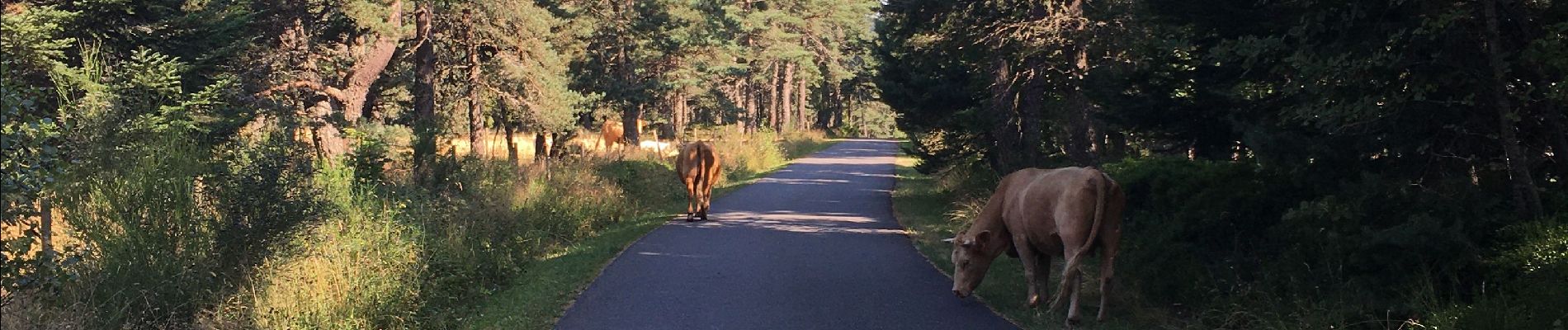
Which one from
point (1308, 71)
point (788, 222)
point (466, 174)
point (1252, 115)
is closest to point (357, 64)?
point (466, 174)

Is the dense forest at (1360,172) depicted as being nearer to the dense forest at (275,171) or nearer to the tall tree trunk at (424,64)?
the dense forest at (275,171)

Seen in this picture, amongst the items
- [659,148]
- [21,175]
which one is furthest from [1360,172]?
[659,148]

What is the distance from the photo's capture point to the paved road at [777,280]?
906 centimetres

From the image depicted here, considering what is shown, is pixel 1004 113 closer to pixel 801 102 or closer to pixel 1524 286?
pixel 1524 286

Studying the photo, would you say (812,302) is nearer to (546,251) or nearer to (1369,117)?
(1369,117)

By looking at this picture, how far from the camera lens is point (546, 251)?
14445 millimetres

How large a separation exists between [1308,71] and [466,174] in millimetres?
12303

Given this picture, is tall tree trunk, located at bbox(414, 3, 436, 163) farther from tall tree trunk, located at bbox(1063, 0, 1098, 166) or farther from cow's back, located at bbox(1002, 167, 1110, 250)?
cow's back, located at bbox(1002, 167, 1110, 250)

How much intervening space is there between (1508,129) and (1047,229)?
3234 millimetres

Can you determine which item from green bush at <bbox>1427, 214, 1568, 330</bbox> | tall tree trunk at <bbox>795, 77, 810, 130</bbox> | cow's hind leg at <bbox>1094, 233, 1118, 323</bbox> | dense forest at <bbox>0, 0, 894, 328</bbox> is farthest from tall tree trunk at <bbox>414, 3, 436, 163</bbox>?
tall tree trunk at <bbox>795, 77, 810, 130</bbox>

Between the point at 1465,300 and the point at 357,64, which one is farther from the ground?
the point at 357,64

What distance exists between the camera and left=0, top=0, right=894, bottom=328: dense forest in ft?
27.8

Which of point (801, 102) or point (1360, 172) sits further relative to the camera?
point (801, 102)

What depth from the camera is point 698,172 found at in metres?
19.3
